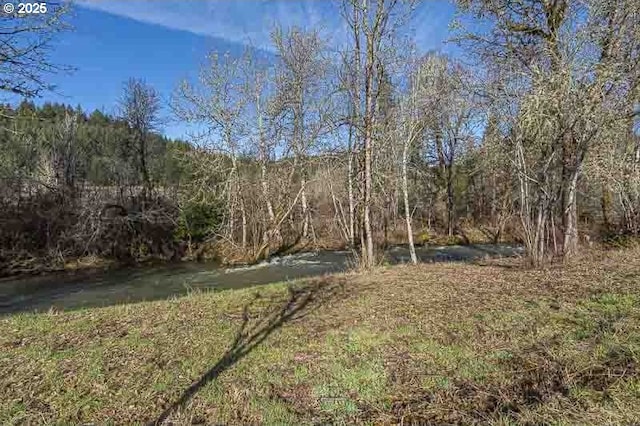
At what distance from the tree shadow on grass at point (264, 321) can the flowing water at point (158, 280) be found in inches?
134

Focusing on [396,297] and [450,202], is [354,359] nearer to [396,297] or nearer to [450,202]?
[396,297]

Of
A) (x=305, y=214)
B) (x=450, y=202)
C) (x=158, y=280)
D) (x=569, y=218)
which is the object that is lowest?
(x=158, y=280)

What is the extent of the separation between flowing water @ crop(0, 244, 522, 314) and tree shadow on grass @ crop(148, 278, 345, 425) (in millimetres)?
3411

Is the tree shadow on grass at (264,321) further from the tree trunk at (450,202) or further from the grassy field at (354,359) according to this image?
the tree trunk at (450,202)

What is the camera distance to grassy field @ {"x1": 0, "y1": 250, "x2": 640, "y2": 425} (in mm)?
2998

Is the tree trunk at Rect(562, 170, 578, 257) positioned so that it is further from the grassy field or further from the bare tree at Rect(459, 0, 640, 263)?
the grassy field

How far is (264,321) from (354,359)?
6.04ft

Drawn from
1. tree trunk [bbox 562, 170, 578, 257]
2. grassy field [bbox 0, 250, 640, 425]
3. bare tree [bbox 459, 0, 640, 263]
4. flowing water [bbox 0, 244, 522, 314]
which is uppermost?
bare tree [bbox 459, 0, 640, 263]

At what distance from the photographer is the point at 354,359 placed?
3.96 m

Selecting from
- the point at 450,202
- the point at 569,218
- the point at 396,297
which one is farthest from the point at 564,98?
the point at 450,202

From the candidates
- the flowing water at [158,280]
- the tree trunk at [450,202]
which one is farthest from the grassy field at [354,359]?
the tree trunk at [450,202]

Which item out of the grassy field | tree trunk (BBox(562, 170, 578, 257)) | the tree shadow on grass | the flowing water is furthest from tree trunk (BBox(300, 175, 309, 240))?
the grassy field

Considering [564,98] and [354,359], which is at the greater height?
[564,98]

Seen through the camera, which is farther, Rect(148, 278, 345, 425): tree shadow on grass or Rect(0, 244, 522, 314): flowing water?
Rect(0, 244, 522, 314): flowing water
